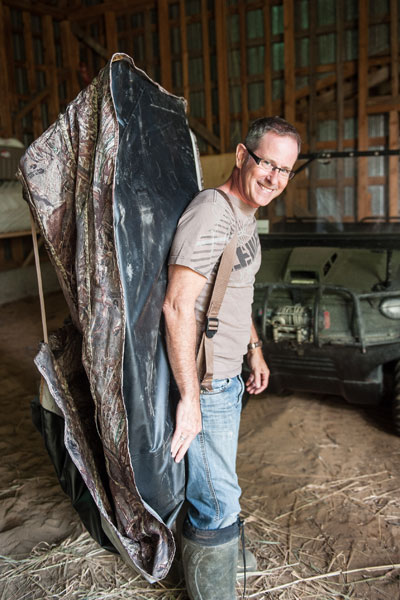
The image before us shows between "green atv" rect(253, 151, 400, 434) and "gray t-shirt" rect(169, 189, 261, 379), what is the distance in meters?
1.66

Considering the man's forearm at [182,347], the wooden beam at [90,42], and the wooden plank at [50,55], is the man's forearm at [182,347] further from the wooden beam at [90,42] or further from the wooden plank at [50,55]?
the wooden beam at [90,42]

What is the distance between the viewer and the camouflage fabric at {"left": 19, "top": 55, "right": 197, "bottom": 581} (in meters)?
1.49

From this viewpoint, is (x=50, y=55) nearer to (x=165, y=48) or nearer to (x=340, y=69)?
(x=165, y=48)

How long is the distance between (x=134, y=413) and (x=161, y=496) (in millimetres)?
324

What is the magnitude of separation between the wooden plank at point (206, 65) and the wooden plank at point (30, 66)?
3215mm

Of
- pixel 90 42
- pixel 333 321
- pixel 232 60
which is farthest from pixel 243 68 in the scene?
pixel 333 321

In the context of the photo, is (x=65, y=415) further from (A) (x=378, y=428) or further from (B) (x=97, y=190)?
(A) (x=378, y=428)

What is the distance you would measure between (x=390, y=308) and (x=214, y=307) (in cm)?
210

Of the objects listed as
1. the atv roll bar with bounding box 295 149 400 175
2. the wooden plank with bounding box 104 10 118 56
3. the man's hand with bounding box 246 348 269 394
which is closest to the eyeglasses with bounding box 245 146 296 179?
the man's hand with bounding box 246 348 269 394

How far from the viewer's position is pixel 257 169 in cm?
180

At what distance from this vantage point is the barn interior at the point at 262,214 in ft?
8.23

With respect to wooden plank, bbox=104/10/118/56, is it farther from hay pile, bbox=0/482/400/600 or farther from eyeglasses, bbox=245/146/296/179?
hay pile, bbox=0/482/400/600

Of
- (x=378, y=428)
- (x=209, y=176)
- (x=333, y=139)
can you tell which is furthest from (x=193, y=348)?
(x=333, y=139)

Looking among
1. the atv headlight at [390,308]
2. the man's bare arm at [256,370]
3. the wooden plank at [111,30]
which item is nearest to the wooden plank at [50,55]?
the wooden plank at [111,30]
